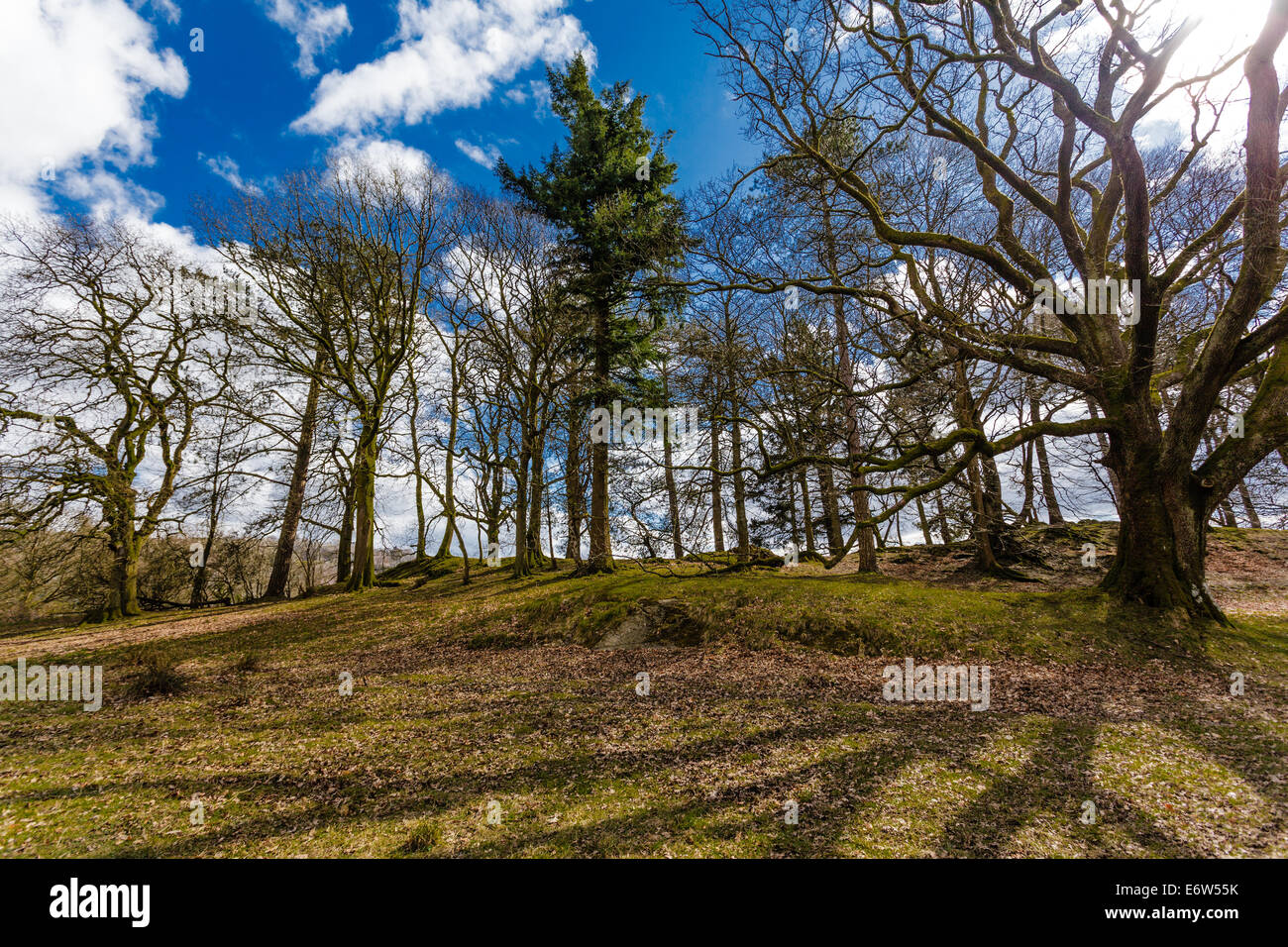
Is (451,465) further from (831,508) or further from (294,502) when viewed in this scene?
(831,508)

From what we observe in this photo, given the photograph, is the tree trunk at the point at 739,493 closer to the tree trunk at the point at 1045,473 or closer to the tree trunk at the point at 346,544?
the tree trunk at the point at 1045,473

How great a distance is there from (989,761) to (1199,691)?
4258 mm

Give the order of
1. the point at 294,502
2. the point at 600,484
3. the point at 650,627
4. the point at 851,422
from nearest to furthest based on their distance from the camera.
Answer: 1. the point at 650,627
2. the point at 851,422
3. the point at 600,484
4. the point at 294,502

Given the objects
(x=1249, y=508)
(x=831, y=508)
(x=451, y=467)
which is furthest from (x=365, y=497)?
(x=1249, y=508)

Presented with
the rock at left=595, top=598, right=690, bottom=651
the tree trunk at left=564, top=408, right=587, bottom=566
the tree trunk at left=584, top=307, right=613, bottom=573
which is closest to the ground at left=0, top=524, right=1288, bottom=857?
the rock at left=595, top=598, right=690, bottom=651

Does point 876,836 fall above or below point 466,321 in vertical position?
below

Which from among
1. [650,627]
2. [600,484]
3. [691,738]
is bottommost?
[691,738]

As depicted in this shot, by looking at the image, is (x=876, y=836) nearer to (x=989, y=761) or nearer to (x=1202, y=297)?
(x=989, y=761)

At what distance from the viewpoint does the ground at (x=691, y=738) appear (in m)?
3.68

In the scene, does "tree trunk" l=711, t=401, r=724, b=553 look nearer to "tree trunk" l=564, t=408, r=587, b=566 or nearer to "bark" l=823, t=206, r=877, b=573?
"bark" l=823, t=206, r=877, b=573

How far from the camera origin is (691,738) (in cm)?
550

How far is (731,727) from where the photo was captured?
579 cm

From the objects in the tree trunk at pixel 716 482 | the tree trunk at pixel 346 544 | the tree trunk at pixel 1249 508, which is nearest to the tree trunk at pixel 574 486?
the tree trunk at pixel 716 482
